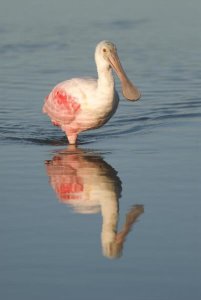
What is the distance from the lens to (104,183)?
10.2m

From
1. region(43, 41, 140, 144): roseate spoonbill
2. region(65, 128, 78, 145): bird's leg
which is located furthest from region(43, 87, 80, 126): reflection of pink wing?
region(65, 128, 78, 145): bird's leg

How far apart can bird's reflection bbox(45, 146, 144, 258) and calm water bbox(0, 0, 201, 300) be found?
0.04 ft

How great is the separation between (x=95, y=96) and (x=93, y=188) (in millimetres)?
2419

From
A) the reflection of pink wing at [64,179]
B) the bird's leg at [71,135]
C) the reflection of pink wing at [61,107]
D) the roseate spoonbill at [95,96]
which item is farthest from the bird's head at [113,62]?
the reflection of pink wing at [64,179]

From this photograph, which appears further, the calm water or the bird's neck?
the bird's neck

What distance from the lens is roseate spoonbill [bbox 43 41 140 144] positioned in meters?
12.2

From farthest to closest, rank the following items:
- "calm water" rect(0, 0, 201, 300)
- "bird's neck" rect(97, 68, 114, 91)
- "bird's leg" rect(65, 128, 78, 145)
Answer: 1. "bird's leg" rect(65, 128, 78, 145)
2. "bird's neck" rect(97, 68, 114, 91)
3. "calm water" rect(0, 0, 201, 300)

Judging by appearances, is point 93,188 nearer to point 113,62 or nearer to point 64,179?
point 64,179

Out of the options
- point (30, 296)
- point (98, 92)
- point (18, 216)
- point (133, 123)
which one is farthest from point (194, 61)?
point (30, 296)

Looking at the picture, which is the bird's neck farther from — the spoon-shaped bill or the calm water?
the calm water

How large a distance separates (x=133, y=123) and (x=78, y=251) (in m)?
5.77

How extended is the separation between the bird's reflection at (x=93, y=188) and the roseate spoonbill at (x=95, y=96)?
1.51 feet

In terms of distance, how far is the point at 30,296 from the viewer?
7.03 m

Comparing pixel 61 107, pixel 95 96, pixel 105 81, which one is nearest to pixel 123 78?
pixel 105 81
